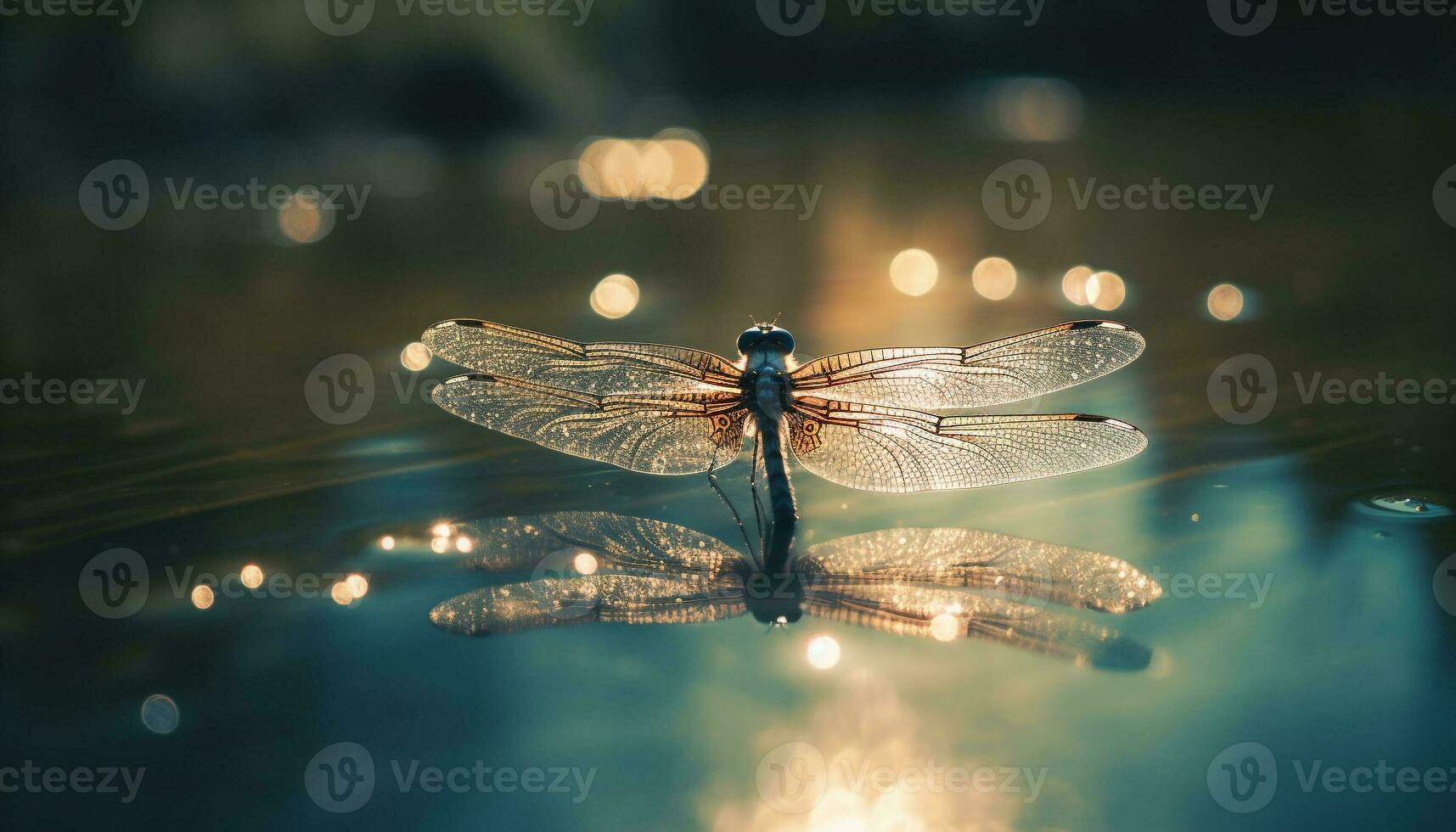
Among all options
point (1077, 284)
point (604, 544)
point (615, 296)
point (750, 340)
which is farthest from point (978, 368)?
point (615, 296)

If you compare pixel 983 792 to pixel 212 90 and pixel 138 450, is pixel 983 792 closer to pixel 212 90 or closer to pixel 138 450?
pixel 138 450

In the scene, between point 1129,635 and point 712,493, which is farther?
point 712,493

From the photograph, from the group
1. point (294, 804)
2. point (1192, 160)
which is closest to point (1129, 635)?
point (294, 804)

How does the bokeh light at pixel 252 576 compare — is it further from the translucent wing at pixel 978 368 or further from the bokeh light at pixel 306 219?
the bokeh light at pixel 306 219

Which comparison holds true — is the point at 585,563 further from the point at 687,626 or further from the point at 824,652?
the point at 824,652

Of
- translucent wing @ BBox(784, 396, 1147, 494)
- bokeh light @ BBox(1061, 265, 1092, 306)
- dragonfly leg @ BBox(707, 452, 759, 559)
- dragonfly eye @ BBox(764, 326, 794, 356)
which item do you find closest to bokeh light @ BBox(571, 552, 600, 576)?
dragonfly leg @ BBox(707, 452, 759, 559)

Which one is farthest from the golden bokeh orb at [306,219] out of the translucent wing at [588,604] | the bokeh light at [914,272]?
the translucent wing at [588,604]
